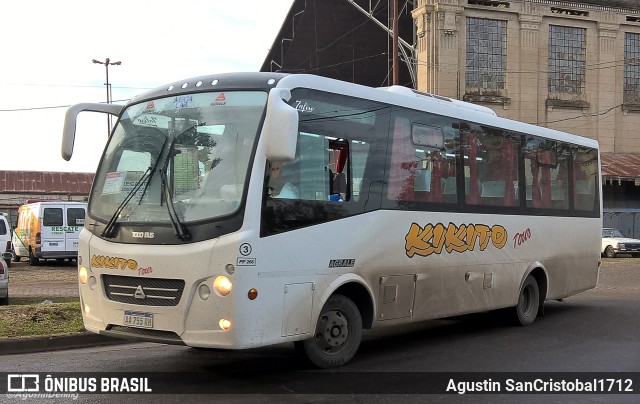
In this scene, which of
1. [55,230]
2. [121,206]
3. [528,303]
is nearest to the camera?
[121,206]

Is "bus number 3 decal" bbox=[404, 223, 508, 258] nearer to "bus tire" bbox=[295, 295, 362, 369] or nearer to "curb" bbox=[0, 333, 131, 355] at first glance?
"bus tire" bbox=[295, 295, 362, 369]

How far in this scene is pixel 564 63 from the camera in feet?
128

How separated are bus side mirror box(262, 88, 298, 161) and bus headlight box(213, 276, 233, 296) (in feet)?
4.04

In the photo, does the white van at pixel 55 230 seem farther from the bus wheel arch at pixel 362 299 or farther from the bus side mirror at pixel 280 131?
the bus side mirror at pixel 280 131

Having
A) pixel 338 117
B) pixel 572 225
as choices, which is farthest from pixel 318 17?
pixel 338 117

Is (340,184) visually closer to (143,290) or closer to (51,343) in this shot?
(143,290)

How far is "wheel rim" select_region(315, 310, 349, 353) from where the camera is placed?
7.93m

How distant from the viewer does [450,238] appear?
389 inches

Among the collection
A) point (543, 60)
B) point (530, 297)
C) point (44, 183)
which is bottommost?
point (530, 297)

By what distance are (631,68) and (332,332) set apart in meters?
37.7

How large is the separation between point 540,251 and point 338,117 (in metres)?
5.44

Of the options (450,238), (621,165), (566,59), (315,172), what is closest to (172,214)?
(315,172)

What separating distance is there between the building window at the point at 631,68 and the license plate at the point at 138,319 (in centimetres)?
3873

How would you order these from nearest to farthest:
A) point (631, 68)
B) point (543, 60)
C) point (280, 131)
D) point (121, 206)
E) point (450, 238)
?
point (280, 131) < point (121, 206) < point (450, 238) < point (543, 60) < point (631, 68)
